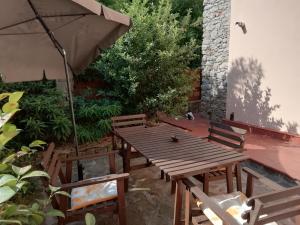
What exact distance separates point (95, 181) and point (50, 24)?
6.31 ft

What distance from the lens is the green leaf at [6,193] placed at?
102cm

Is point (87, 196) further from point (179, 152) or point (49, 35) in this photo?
point (49, 35)

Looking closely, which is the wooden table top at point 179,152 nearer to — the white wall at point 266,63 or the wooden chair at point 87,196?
the wooden chair at point 87,196

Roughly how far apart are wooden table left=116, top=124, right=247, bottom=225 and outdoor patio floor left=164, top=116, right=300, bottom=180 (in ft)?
5.79

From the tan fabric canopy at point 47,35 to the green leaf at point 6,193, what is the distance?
1.74 m

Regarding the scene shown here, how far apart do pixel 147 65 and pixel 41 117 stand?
2.66m

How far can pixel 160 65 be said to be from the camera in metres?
6.27

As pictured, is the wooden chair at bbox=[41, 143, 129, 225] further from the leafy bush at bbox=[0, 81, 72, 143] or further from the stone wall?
the stone wall

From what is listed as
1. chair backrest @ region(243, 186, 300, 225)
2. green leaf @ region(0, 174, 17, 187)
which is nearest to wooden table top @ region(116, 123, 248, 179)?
chair backrest @ region(243, 186, 300, 225)

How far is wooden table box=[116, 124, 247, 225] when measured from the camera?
2400 millimetres

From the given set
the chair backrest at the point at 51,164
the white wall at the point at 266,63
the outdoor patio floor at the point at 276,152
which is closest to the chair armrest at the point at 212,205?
the chair backrest at the point at 51,164

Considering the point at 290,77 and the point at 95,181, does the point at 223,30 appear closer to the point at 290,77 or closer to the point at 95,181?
the point at 290,77

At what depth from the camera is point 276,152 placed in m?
4.87

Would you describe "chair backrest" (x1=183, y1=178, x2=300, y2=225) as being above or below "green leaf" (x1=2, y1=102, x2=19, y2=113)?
below
